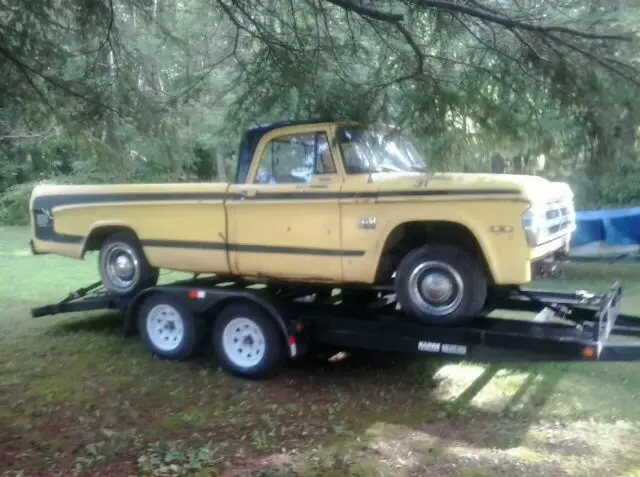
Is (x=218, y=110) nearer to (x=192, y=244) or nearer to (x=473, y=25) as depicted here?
(x=192, y=244)

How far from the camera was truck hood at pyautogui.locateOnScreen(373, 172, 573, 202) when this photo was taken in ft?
18.5

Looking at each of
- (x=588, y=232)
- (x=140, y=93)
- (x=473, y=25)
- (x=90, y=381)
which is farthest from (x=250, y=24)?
(x=588, y=232)

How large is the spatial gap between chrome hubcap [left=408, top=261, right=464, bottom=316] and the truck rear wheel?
3024 mm

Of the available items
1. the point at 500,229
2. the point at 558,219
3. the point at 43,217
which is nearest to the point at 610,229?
the point at 558,219

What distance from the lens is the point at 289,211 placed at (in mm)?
6648

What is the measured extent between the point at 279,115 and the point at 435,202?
61.6 inches

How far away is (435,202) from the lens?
5.88 meters

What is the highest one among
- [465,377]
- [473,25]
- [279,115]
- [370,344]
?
[473,25]

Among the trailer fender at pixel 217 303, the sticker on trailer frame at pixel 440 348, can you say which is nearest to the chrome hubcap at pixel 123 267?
the trailer fender at pixel 217 303

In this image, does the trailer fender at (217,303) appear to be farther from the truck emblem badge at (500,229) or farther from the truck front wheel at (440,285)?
the truck emblem badge at (500,229)

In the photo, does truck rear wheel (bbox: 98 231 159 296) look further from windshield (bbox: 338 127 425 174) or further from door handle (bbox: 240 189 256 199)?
windshield (bbox: 338 127 425 174)

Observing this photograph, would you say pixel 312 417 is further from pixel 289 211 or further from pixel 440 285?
pixel 289 211

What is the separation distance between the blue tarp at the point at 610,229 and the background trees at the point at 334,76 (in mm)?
5986

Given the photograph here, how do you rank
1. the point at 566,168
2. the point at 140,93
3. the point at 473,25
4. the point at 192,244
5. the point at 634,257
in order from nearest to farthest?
the point at 566,168 → the point at 473,25 → the point at 140,93 → the point at 192,244 → the point at 634,257
